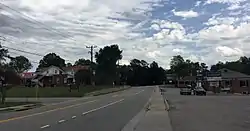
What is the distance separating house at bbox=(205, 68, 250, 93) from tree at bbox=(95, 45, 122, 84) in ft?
158

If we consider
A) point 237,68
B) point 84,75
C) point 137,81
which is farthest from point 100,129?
point 137,81

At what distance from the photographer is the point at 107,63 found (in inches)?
5310

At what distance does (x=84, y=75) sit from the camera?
383ft

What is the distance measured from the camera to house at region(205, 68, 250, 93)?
81.3 meters

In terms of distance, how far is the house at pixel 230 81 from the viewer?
81.3 metres

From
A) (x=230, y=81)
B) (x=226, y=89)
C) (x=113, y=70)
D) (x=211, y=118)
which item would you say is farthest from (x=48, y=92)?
(x=113, y=70)

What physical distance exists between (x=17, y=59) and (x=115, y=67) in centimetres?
6342

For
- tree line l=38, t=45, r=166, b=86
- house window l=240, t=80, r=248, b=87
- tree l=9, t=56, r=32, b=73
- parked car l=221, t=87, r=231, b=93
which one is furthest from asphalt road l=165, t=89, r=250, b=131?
tree l=9, t=56, r=32, b=73

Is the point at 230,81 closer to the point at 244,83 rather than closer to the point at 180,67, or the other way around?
the point at 244,83

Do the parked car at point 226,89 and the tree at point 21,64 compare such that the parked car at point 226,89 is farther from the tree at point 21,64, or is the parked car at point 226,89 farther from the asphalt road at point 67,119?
the tree at point 21,64

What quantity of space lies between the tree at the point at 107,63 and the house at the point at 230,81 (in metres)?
48.1

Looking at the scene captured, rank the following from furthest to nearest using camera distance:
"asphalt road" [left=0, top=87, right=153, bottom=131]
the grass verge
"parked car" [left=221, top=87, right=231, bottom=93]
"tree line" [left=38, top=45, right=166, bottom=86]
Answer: "tree line" [left=38, top=45, right=166, bottom=86], "parked car" [left=221, top=87, right=231, bottom=93], the grass verge, "asphalt road" [left=0, top=87, right=153, bottom=131]

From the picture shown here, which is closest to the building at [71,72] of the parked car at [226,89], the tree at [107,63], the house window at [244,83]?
the tree at [107,63]

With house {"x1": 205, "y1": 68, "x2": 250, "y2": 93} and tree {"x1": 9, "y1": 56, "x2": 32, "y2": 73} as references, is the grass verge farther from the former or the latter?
tree {"x1": 9, "y1": 56, "x2": 32, "y2": 73}
